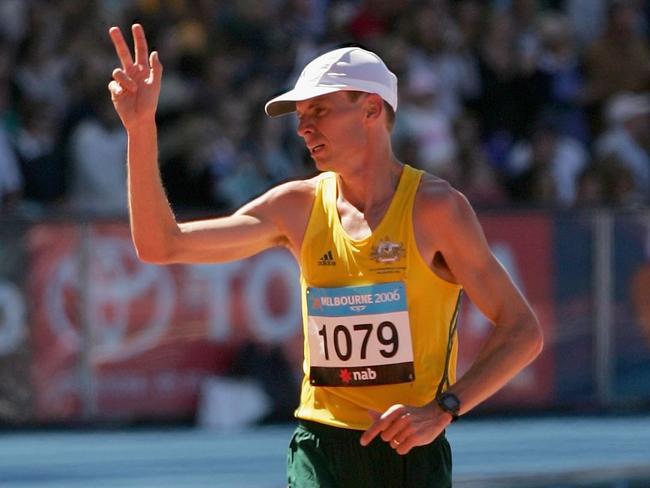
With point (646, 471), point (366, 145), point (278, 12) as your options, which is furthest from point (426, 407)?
point (278, 12)

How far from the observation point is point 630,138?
1438 centimetres

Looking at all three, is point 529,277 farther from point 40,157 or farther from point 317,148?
point 317,148

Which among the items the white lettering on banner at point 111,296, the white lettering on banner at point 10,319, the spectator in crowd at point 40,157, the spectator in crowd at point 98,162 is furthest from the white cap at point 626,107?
the white lettering on banner at point 10,319

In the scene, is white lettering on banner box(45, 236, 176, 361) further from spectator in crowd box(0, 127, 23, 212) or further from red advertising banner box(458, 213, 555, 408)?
red advertising banner box(458, 213, 555, 408)

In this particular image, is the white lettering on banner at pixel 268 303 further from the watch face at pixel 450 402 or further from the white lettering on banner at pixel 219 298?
the watch face at pixel 450 402

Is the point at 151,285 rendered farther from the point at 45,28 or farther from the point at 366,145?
A: the point at 366,145

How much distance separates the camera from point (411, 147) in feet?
42.7

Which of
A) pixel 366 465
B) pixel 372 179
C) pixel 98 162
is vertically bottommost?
pixel 366 465

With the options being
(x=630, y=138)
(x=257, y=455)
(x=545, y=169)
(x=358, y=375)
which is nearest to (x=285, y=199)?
(x=358, y=375)

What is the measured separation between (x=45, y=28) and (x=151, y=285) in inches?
99.1

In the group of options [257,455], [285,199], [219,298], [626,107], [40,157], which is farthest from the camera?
[626,107]

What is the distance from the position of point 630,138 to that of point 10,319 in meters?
5.99

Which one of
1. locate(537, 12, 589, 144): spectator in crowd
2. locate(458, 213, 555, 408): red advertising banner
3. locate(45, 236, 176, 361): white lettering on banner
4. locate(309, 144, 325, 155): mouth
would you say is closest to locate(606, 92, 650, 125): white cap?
locate(537, 12, 589, 144): spectator in crowd

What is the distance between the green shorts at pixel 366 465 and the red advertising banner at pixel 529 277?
7.35m
